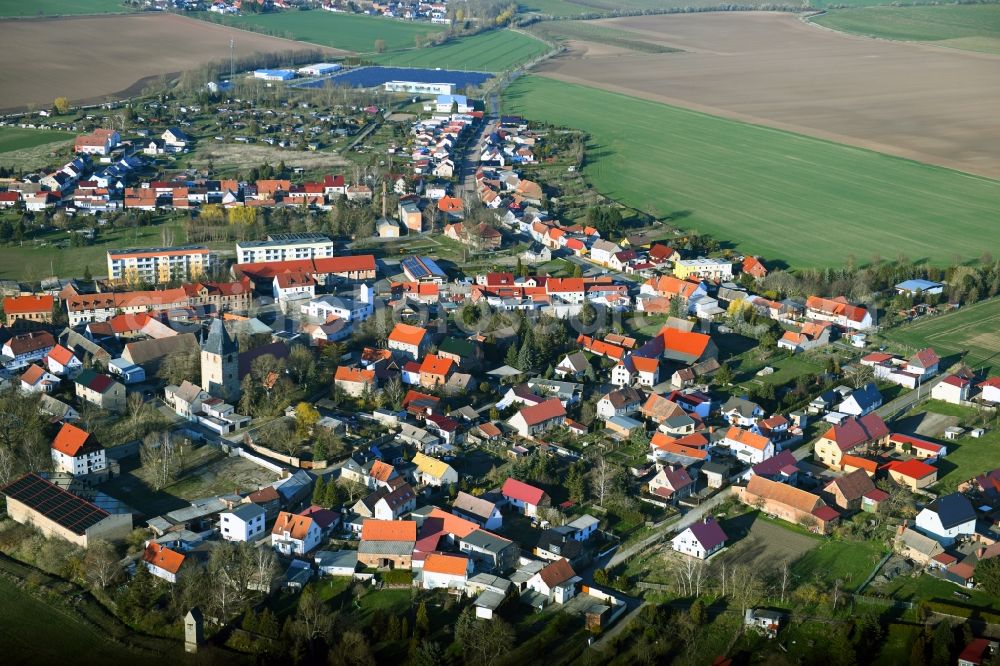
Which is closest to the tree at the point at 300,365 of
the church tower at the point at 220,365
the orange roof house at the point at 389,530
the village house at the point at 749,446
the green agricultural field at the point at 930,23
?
the church tower at the point at 220,365

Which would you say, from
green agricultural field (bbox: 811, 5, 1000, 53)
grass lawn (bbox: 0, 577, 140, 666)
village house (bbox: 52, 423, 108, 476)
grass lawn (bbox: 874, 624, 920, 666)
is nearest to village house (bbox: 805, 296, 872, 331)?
grass lawn (bbox: 874, 624, 920, 666)

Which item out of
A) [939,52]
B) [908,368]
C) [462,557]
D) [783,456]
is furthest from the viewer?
[939,52]

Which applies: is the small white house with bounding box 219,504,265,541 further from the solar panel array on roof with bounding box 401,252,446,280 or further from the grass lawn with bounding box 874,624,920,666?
the solar panel array on roof with bounding box 401,252,446,280

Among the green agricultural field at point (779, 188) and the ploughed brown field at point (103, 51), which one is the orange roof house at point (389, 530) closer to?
the green agricultural field at point (779, 188)

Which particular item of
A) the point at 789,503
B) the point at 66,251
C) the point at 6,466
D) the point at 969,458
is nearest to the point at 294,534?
the point at 6,466

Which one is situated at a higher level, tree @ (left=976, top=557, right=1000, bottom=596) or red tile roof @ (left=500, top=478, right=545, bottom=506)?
tree @ (left=976, top=557, right=1000, bottom=596)

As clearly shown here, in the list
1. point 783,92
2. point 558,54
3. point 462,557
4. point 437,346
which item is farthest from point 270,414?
point 558,54

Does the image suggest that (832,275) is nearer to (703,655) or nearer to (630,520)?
(630,520)
